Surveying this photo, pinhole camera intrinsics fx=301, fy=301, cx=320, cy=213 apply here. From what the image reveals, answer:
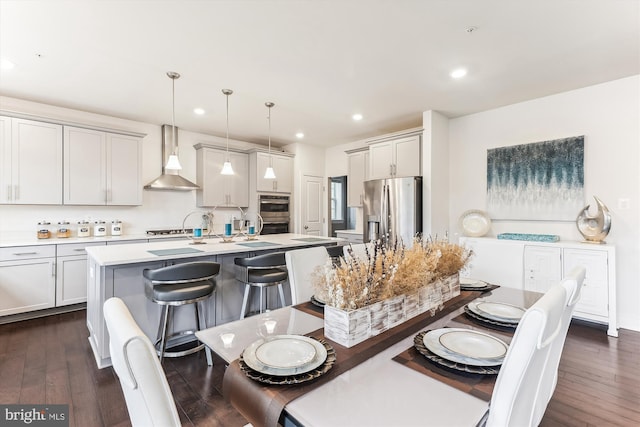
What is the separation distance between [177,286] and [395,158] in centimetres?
344

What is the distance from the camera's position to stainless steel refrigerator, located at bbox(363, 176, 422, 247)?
4.05m

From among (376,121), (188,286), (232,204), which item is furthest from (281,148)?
(188,286)

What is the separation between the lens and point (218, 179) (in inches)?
204

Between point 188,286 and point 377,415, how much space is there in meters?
2.00

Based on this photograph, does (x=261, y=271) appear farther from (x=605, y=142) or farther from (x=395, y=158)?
(x=605, y=142)

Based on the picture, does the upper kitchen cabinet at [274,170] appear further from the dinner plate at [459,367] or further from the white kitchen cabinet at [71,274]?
the dinner plate at [459,367]

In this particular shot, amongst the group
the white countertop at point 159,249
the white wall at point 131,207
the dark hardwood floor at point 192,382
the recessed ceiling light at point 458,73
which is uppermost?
the recessed ceiling light at point 458,73

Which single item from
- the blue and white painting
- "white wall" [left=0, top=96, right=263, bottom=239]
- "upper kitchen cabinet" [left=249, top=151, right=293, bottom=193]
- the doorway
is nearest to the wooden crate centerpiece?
Answer: the blue and white painting

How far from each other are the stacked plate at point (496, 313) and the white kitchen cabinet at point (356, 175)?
3821 mm

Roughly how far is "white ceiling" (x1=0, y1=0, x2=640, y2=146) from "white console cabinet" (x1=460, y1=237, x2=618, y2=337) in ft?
5.80

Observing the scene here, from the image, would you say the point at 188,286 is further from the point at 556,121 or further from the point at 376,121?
the point at 556,121

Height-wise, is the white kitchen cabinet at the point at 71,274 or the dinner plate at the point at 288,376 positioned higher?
the dinner plate at the point at 288,376

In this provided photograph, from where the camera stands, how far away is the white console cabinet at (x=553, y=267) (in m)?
3.00

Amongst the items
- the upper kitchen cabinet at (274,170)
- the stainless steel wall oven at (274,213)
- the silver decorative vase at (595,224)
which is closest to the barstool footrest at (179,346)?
the stainless steel wall oven at (274,213)
